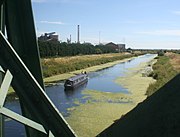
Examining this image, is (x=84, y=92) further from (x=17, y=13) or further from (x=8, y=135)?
(x=17, y=13)

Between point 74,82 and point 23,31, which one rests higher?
point 23,31

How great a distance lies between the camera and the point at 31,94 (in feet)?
5.03

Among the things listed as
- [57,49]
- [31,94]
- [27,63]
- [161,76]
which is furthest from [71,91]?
[57,49]

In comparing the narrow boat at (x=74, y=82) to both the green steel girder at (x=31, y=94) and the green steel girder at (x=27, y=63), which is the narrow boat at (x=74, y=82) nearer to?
the green steel girder at (x=27, y=63)

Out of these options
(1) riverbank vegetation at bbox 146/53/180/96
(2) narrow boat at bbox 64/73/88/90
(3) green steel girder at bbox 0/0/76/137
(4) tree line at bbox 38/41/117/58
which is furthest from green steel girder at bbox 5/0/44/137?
(4) tree line at bbox 38/41/117/58

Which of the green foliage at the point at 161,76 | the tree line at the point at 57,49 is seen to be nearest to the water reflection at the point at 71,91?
the green foliage at the point at 161,76

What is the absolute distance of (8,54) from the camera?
1453mm

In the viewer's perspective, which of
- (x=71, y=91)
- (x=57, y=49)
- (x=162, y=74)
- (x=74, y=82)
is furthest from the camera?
(x=57, y=49)

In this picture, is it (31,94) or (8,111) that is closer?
(8,111)

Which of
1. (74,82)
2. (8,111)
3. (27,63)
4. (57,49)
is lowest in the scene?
(74,82)

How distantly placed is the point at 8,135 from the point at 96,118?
10.5ft

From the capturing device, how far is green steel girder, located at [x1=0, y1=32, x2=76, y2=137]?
4.76ft

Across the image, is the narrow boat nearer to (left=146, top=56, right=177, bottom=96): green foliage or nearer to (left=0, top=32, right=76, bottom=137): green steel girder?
(left=146, top=56, right=177, bottom=96): green foliage

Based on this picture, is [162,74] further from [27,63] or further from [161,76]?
[27,63]
